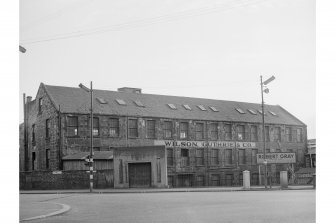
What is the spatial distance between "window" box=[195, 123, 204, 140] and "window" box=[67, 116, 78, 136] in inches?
450

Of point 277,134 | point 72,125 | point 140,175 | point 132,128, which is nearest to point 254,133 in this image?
point 277,134

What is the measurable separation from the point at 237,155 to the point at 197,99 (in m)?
6.66

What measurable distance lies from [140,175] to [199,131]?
1130 cm

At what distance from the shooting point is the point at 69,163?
112 ft

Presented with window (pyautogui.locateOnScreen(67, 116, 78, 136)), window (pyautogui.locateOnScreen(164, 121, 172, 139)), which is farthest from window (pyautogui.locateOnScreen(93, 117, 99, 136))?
window (pyautogui.locateOnScreen(164, 121, 172, 139))

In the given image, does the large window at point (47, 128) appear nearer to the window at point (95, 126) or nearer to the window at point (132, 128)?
the window at point (95, 126)

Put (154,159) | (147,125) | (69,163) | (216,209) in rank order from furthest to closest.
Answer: (147,125) < (69,163) < (154,159) < (216,209)

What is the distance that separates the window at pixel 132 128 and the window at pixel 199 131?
6.04 m

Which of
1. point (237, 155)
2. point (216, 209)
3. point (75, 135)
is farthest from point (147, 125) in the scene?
point (216, 209)

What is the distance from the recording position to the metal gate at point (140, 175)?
3219 centimetres

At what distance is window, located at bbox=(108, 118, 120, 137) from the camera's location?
37.5m

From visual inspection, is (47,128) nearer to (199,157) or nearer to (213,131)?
(199,157)

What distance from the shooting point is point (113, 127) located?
124 feet

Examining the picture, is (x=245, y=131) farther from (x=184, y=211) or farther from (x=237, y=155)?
(x=184, y=211)
